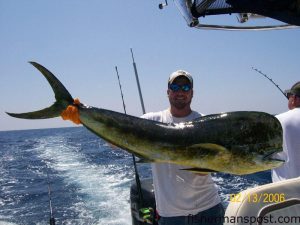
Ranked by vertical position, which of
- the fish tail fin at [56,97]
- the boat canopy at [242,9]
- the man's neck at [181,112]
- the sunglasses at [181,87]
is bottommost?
the man's neck at [181,112]

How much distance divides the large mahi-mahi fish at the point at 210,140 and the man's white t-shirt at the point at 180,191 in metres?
0.82

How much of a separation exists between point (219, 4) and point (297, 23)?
804 mm

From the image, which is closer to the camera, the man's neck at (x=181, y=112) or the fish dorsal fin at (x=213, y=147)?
the fish dorsal fin at (x=213, y=147)

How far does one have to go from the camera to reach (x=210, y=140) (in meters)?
2.18

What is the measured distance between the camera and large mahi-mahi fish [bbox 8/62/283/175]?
7.11 ft

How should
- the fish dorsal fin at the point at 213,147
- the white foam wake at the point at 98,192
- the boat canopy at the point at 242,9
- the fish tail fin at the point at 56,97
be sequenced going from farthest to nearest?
1. the white foam wake at the point at 98,192
2. the boat canopy at the point at 242,9
3. the fish tail fin at the point at 56,97
4. the fish dorsal fin at the point at 213,147

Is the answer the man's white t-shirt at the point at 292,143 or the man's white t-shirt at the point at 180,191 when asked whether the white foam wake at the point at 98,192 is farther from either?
the man's white t-shirt at the point at 292,143

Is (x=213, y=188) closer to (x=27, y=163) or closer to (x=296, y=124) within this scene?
(x=296, y=124)

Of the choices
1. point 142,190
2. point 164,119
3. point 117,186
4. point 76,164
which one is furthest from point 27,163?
point 164,119

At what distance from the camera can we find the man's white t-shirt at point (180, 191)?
9.91ft

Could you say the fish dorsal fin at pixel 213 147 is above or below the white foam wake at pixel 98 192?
above

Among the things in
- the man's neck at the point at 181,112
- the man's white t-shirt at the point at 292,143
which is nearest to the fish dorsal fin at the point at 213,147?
the man's neck at the point at 181,112

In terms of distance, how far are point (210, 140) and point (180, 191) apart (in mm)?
1007

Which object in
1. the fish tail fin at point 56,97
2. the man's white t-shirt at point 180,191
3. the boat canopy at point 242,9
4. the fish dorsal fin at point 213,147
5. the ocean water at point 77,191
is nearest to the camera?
the fish dorsal fin at point 213,147
